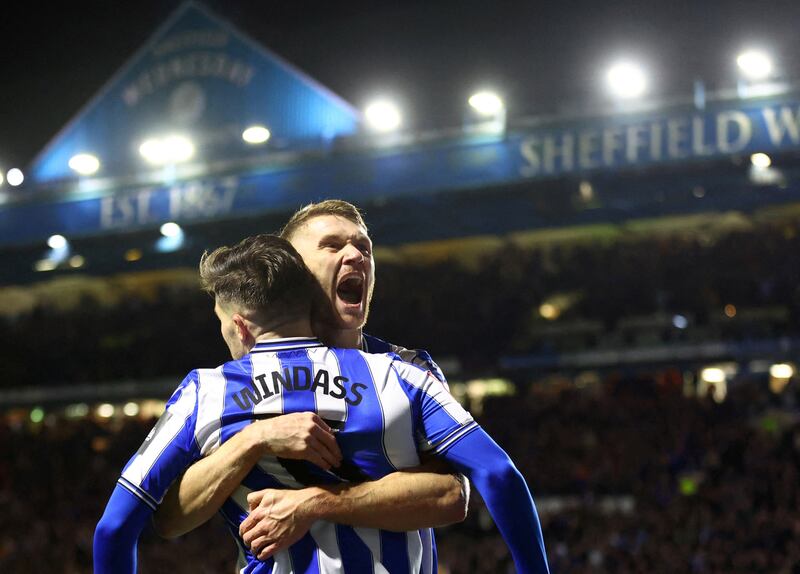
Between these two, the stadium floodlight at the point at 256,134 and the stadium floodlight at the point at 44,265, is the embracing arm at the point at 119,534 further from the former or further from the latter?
the stadium floodlight at the point at 44,265

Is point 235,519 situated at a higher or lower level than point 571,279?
lower

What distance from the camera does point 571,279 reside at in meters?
19.2

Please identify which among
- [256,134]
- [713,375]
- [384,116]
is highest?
[256,134]

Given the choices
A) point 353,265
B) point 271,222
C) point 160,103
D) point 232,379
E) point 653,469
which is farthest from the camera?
point 160,103

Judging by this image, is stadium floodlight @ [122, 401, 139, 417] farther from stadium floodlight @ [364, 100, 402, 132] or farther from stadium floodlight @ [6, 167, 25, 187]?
stadium floodlight @ [364, 100, 402, 132]

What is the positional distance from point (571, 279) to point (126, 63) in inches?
352

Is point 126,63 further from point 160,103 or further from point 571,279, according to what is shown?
point 571,279

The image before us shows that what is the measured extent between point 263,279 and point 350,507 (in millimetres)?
539

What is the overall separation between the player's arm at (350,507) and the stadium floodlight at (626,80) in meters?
13.2

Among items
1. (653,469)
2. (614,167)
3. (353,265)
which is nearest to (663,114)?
(614,167)

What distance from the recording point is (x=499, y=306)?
63.8 ft

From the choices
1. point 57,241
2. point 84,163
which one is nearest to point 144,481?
point 57,241

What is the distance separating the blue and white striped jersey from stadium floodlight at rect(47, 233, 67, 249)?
17758mm

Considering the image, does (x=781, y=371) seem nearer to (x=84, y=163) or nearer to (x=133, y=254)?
(x=133, y=254)
